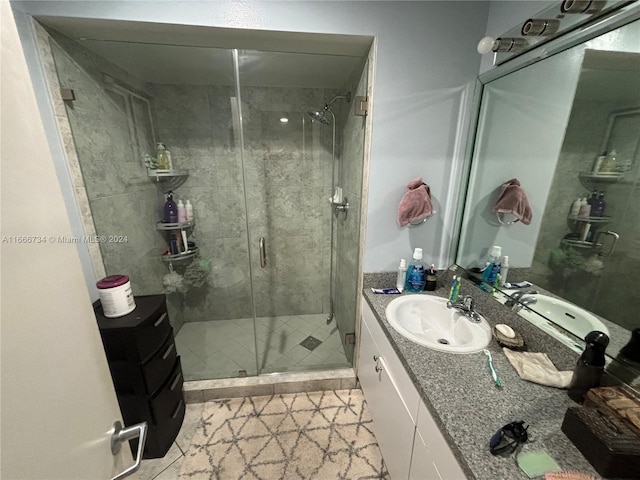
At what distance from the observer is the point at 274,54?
151 centimetres

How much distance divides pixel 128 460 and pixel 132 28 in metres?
1.68

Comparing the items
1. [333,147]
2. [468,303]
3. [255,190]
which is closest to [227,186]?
[255,190]

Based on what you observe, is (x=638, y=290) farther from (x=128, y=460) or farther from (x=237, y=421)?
(x=237, y=421)

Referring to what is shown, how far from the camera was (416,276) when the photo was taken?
4.85 ft

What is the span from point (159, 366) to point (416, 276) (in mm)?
1500

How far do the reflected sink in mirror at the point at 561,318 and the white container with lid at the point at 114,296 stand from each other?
72.5 inches

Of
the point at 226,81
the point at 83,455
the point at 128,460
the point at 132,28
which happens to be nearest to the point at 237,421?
the point at 128,460

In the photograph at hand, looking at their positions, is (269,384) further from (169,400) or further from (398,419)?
(398,419)

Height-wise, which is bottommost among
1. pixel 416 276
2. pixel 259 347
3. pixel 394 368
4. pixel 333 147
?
pixel 259 347

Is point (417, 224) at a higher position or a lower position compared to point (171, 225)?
higher

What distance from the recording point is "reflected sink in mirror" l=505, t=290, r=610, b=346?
2.85 feet

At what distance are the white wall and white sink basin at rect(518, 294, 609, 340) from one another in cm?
58

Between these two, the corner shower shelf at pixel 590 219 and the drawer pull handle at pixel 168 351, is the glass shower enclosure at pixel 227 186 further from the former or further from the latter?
the corner shower shelf at pixel 590 219

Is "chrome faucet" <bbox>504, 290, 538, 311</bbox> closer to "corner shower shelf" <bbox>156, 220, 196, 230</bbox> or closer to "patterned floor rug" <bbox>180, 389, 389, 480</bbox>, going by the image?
"patterned floor rug" <bbox>180, 389, 389, 480</bbox>
